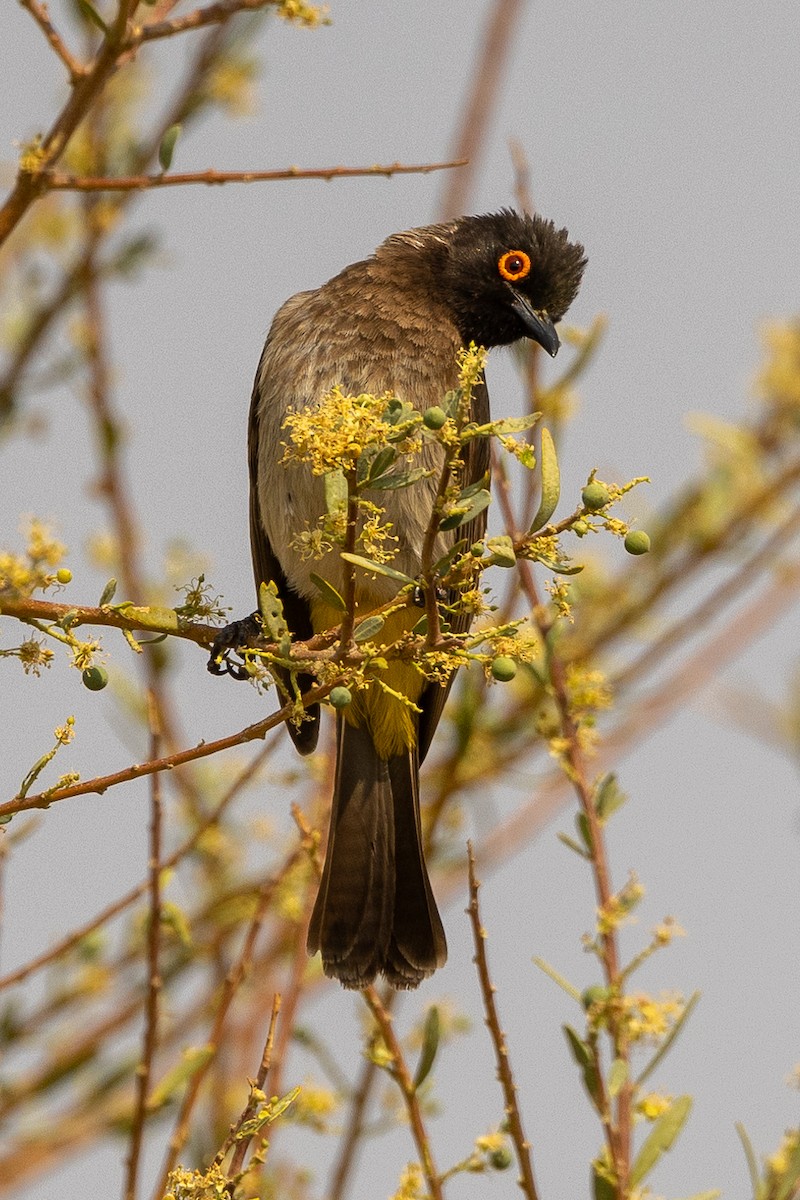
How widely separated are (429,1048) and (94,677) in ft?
3.26

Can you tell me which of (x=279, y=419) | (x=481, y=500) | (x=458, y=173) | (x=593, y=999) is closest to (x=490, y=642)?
(x=481, y=500)

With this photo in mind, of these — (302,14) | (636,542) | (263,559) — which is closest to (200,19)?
(302,14)

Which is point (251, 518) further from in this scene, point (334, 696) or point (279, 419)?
point (334, 696)

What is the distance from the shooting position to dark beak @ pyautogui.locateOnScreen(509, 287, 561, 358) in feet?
14.0

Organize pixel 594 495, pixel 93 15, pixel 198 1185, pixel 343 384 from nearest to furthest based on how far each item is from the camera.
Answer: pixel 198 1185 < pixel 594 495 < pixel 93 15 < pixel 343 384

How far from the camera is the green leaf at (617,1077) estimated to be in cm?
222

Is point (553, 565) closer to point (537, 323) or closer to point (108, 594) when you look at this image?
point (108, 594)

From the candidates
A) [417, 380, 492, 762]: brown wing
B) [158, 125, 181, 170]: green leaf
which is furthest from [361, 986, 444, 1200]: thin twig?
[417, 380, 492, 762]: brown wing

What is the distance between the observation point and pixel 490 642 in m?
1.95

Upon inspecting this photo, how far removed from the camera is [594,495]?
5.82 ft

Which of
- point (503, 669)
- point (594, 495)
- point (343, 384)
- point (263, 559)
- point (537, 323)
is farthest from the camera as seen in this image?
point (263, 559)

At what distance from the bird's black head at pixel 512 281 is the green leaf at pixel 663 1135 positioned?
8.20 ft

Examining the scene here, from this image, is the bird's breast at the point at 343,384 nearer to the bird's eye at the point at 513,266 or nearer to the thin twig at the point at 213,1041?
the bird's eye at the point at 513,266

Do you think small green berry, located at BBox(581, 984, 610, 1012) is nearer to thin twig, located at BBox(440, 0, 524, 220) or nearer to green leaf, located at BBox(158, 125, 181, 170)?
green leaf, located at BBox(158, 125, 181, 170)
